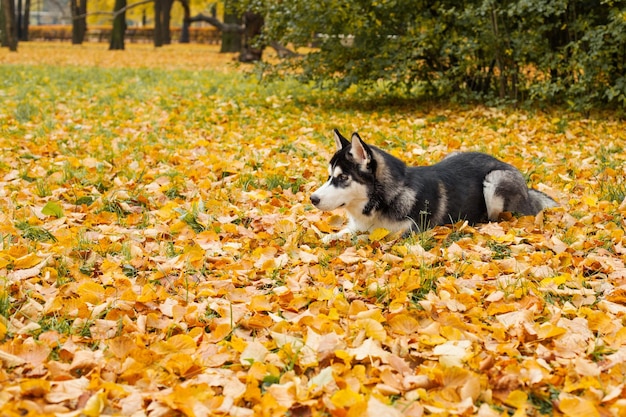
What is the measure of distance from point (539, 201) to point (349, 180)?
1.72m

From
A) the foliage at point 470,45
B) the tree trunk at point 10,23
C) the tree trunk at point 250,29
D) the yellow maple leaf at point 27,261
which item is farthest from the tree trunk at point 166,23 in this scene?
the yellow maple leaf at point 27,261

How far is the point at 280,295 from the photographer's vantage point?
3492 millimetres

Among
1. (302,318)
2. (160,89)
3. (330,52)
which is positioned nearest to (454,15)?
(330,52)

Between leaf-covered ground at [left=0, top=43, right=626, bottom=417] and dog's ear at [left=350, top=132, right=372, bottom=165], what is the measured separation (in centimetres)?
51

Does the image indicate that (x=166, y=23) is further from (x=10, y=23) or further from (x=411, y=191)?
(x=411, y=191)

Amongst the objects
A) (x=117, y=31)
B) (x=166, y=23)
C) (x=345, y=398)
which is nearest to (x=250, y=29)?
(x=117, y=31)

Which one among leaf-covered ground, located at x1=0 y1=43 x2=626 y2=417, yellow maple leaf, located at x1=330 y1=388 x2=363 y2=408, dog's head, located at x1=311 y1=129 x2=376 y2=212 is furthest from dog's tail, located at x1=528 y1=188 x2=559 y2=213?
yellow maple leaf, located at x1=330 y1=388 x2=363 y2=408

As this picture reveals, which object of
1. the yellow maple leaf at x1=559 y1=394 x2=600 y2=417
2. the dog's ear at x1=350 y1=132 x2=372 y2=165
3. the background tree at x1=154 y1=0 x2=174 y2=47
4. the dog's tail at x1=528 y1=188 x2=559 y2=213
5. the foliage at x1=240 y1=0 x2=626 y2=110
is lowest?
the yellow maple leaf at x1=559 y1=394 x2=600 y2=417

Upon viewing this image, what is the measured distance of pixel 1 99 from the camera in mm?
11406

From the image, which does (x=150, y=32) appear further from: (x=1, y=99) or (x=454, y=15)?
(x=454, y=15)

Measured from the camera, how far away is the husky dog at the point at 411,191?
4453 mm

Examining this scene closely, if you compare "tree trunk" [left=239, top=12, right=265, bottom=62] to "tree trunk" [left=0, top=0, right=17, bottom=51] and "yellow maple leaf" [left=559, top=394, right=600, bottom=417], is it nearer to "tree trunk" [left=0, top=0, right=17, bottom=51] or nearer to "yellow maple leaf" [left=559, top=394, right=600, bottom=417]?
"tree trunk" [left=0, top=0, right=17, bottom=51]

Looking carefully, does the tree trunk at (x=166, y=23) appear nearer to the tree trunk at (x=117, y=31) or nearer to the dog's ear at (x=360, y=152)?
the tree trunk at (x=117, y=31)

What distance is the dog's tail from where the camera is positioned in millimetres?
5134
